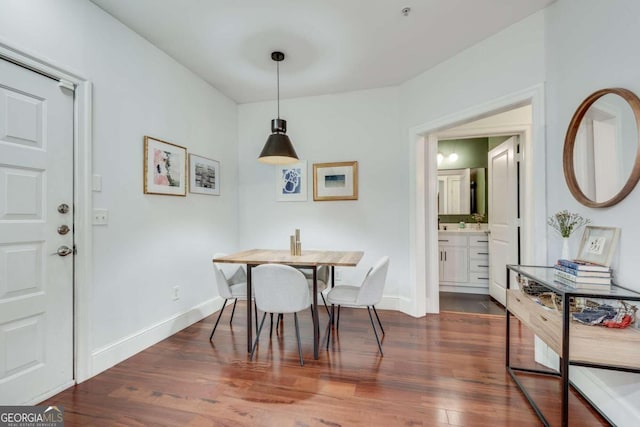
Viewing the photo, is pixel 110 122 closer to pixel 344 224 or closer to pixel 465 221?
pixel 344 224

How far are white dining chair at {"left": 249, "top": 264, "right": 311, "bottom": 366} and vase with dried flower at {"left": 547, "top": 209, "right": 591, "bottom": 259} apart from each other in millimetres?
1725

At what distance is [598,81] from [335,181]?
2.43m

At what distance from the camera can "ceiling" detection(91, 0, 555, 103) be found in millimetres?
2082

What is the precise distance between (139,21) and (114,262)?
1.87 meters

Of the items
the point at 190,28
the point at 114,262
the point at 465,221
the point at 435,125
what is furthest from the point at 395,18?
the point at 465,221

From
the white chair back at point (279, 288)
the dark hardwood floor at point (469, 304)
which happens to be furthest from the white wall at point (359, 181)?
the white chair back at point (279, 288)

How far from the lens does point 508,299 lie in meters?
2.11

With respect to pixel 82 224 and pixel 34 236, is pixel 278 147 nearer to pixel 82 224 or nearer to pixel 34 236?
pixel 82 224

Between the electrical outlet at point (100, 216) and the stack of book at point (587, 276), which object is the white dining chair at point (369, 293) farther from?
the electrical outlet at point (100, 216)

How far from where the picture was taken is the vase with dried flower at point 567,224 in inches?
71.3

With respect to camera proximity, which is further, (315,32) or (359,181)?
(359,181)

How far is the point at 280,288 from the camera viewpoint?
219 cm

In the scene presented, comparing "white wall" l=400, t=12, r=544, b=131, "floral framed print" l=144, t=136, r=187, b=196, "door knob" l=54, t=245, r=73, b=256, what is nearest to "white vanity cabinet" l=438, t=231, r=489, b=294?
"white wall" l=400, t=12, r=544, b=131

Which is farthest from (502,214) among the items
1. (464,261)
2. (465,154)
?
(465,154)
